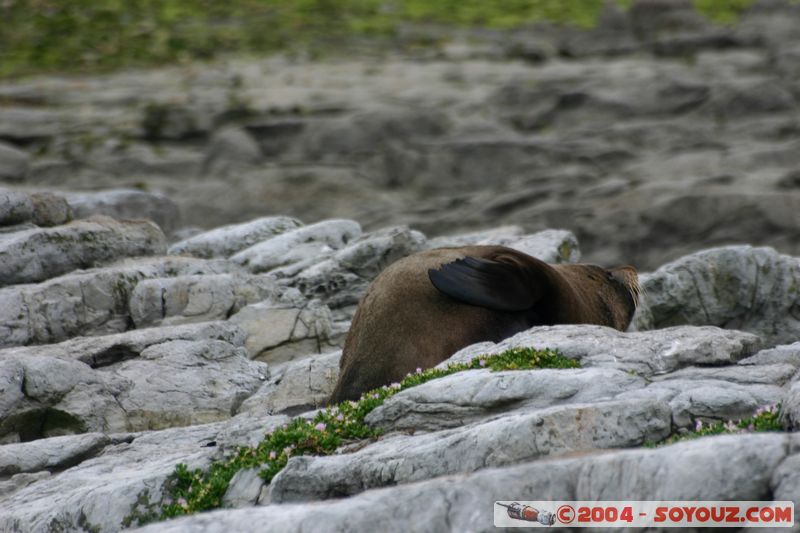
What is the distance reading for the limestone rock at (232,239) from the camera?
14.7m

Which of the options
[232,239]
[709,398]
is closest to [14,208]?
[232,239]

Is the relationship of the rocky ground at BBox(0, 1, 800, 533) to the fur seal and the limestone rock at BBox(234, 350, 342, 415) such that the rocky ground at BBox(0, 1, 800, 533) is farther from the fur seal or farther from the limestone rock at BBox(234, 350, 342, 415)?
the fur seal

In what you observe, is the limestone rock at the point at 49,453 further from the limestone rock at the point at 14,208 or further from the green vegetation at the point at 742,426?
the limestone rock at the point at 14,208

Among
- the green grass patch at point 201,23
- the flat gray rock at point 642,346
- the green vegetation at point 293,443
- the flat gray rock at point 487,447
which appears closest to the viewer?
the flat gray rock at point 487,447

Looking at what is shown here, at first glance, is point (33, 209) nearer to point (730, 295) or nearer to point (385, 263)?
point (385, 263)

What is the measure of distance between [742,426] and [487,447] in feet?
4.60

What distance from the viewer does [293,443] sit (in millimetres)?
7625

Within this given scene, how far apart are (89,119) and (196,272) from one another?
18542 millimetres

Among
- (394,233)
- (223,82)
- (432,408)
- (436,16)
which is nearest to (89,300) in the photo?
(394,233)

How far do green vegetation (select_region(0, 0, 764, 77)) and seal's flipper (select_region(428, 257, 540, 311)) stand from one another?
2705cm

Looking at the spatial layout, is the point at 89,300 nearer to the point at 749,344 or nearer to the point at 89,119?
the point at 749,344

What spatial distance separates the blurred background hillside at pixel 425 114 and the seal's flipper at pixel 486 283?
7769 millimetres

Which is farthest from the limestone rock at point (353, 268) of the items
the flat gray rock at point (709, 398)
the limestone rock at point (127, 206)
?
the flat gray rock at point (709, 398)

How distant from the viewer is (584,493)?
5.45 metres
